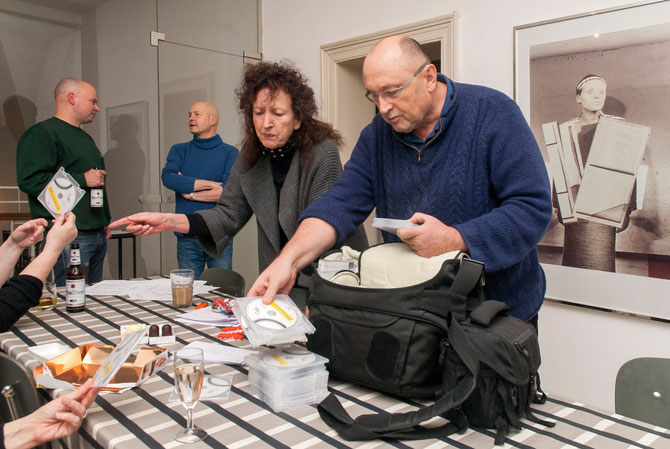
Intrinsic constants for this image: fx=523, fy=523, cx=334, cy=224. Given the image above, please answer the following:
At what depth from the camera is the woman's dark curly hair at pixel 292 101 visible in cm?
206

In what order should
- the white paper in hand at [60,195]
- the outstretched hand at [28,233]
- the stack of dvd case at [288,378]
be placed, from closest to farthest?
the stack of dvd case at [288,378], the outstretched hand at [28,233], the white paper in hand at [60,195]

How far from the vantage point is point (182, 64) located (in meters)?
4.27

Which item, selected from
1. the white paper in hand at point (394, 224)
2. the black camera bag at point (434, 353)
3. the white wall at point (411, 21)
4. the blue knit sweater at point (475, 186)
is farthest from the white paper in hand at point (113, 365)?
the white wall at point (411, 21)

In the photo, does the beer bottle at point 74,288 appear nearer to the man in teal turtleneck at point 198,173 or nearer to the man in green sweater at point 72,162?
the man in green sweater at point 72,162

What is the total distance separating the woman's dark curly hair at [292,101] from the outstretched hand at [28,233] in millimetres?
833

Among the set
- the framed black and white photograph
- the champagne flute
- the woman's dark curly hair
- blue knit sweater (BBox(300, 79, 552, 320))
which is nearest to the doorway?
the framed black and white photograph

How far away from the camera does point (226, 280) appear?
2.59m

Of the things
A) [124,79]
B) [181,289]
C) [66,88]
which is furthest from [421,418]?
[124,79]

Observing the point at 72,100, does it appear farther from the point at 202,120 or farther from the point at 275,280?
the point at 275,280

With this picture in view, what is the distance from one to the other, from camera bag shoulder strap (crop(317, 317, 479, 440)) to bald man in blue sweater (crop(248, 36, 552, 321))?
0.90ft

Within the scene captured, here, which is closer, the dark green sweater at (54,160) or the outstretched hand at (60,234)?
the outstretched hand at (60,234)

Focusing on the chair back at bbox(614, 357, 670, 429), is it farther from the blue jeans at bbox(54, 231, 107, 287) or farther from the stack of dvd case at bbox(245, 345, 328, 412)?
the blue jeans at bbox(54, 231, 107, 287)

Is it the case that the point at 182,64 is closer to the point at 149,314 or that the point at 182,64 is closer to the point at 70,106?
the point at 70,106

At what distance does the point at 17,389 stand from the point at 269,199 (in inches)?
45.8
